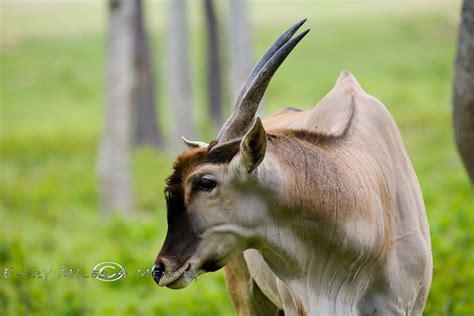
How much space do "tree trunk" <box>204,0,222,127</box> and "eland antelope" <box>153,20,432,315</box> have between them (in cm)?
1906

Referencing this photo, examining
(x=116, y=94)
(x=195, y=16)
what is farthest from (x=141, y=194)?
(x=195, y=16)

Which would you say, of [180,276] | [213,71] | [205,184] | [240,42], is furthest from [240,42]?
[213,71]

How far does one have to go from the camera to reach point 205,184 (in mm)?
4246

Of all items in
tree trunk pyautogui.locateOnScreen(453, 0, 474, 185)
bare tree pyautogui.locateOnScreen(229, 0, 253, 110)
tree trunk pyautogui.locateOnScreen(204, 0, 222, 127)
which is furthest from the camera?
tree trunk pyautogui.locateOnScreen(204, 0, 222, 127)

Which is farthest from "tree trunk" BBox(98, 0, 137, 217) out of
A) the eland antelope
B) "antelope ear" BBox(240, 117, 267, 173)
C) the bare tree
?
"antelope ear" BBox(240, 117, 267, 173)

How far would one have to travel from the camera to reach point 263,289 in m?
5.68

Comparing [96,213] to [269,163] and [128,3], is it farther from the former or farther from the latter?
[269,163]

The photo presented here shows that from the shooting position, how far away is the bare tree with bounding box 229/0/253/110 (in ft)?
47.2

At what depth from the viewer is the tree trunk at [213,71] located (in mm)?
24078

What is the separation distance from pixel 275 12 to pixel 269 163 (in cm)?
3842

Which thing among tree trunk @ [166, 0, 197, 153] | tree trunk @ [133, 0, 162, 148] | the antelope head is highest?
the antelope head

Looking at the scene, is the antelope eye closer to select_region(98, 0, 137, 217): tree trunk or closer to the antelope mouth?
the antelope mouth

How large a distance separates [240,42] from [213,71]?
1066 centimetres

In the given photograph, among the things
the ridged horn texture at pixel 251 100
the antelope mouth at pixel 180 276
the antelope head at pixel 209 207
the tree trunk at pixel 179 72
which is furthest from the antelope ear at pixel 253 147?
the tree trunk at pixel 179 72
